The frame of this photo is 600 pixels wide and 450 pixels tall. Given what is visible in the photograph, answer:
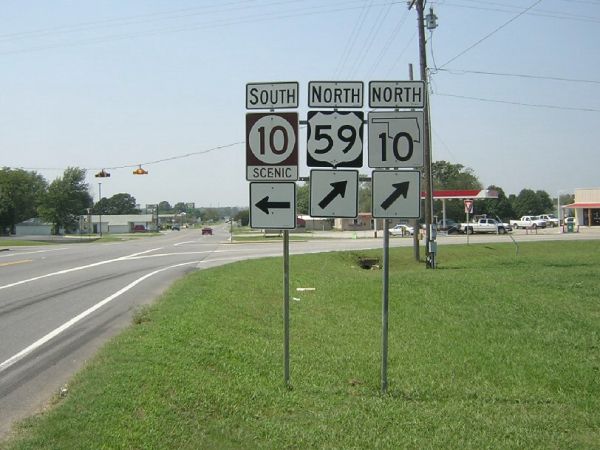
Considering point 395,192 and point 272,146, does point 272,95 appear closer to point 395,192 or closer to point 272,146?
point 272,146

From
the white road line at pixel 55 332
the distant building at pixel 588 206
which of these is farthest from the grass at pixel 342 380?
the distant building at pixel 588 206

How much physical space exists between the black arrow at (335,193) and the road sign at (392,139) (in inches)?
14.5

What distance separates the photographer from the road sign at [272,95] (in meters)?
6.13

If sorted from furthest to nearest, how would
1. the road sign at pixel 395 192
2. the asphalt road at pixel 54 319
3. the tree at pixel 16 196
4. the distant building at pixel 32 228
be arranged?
→ the distant building at pixel 32 228
the tree at pixel 16 196
the asphalt road at pixel 54 319
the road sign at pixel 395 192

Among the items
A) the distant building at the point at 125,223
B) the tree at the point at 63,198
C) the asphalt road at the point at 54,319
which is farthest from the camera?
the distant building at the point at 125,223

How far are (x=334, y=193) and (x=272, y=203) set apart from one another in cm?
68

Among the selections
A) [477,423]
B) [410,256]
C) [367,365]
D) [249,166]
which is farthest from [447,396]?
[410,256]

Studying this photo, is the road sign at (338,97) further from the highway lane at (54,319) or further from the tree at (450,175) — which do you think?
the tree at (450,175)

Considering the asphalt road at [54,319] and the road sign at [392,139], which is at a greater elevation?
the road sign at [392,139]

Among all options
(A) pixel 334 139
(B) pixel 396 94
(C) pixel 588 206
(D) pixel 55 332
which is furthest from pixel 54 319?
(C) pixel 588 206

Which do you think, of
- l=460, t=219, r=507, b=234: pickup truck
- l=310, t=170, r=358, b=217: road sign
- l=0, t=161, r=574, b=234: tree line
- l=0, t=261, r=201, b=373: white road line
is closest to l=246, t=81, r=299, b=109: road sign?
l=310, t=170, r=358, b=217: road sign

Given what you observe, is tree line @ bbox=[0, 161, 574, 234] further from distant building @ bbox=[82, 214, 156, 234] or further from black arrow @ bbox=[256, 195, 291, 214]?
black arrow @ bbox=[256, 195, 291, 214]

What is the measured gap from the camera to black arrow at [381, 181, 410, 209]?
596 centimetres

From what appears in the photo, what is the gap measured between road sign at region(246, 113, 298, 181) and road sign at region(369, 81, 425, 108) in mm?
883
